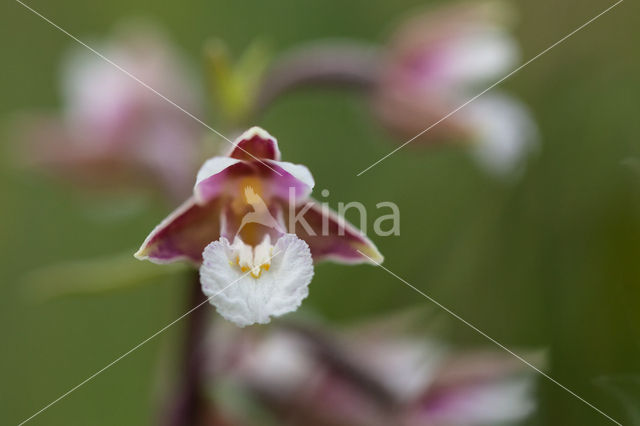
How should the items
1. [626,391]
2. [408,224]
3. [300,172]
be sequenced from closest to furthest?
[300,172], [626,391], [408,224]

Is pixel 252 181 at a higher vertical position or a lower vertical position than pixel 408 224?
lower

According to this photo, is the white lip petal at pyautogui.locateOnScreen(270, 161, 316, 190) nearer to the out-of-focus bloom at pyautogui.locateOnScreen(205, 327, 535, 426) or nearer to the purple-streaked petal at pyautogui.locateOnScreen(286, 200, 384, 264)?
the purple-streaked petal at pyautogui.locateOnScreen(286, 200, 384, 264)

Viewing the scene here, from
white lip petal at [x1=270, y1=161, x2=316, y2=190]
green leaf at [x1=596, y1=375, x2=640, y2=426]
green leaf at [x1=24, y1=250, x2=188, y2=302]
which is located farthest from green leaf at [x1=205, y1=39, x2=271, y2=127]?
green leaf at [x1=596, y1=375, x2=640, y2=426]

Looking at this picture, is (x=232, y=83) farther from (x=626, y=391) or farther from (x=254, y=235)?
(x=626, y=391)

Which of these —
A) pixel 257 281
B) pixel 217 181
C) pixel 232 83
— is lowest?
pixel 257 281

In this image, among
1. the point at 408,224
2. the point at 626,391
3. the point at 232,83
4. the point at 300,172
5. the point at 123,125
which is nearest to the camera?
the point at 300,172

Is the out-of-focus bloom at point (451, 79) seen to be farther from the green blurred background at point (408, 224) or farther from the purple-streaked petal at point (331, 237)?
the purple-streaked petal at point (331, 237)

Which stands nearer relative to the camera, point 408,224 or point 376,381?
point 376,381

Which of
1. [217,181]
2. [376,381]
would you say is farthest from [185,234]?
[376,381]
